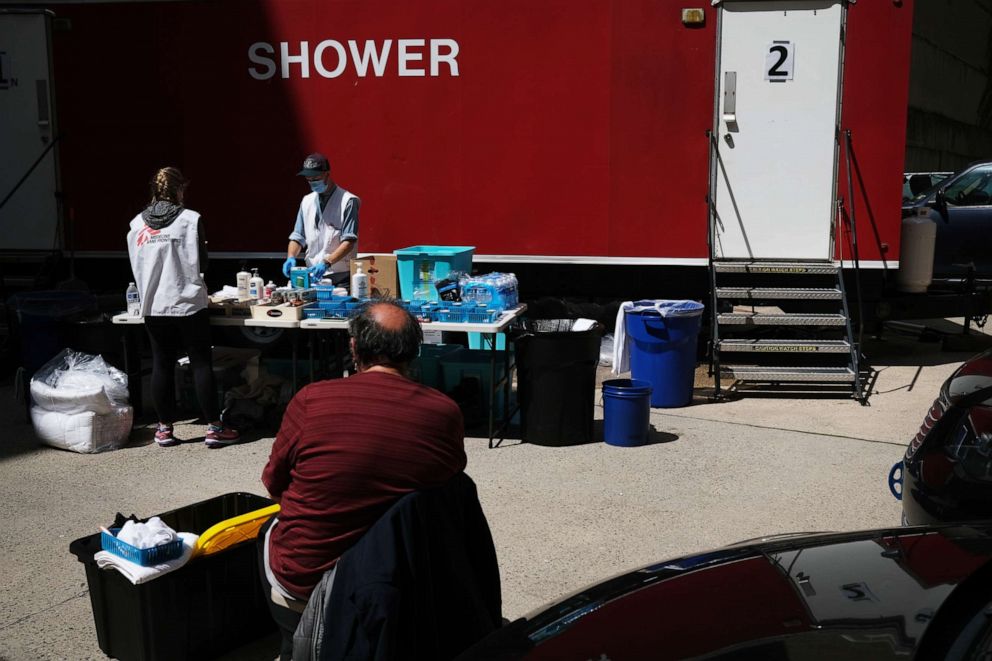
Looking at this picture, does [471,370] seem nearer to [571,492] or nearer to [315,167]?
[571,492]

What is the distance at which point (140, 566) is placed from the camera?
346cm

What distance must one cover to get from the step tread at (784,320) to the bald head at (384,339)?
5.32m

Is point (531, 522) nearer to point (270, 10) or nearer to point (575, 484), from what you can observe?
point (575, 484)

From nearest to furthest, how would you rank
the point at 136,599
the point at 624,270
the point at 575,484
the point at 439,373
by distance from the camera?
the point at 136,599 < the point at 575,484 < the point at 439,373 < the point at 624,270

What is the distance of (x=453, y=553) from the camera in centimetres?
283

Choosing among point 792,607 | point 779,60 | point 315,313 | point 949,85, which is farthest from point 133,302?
point 949,85

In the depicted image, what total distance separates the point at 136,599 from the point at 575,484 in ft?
9.44

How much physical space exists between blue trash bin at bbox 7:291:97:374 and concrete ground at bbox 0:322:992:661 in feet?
1.74

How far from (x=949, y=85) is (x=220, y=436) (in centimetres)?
1677

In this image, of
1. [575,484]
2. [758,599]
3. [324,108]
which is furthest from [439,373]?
[758,599]

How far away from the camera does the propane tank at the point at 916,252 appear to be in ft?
28.9

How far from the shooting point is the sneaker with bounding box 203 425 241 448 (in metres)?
6.58

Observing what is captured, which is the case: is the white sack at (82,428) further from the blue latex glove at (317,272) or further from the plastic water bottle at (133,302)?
the blue latex glove at (317,272)

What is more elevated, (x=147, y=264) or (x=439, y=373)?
(x=147, y=264)
